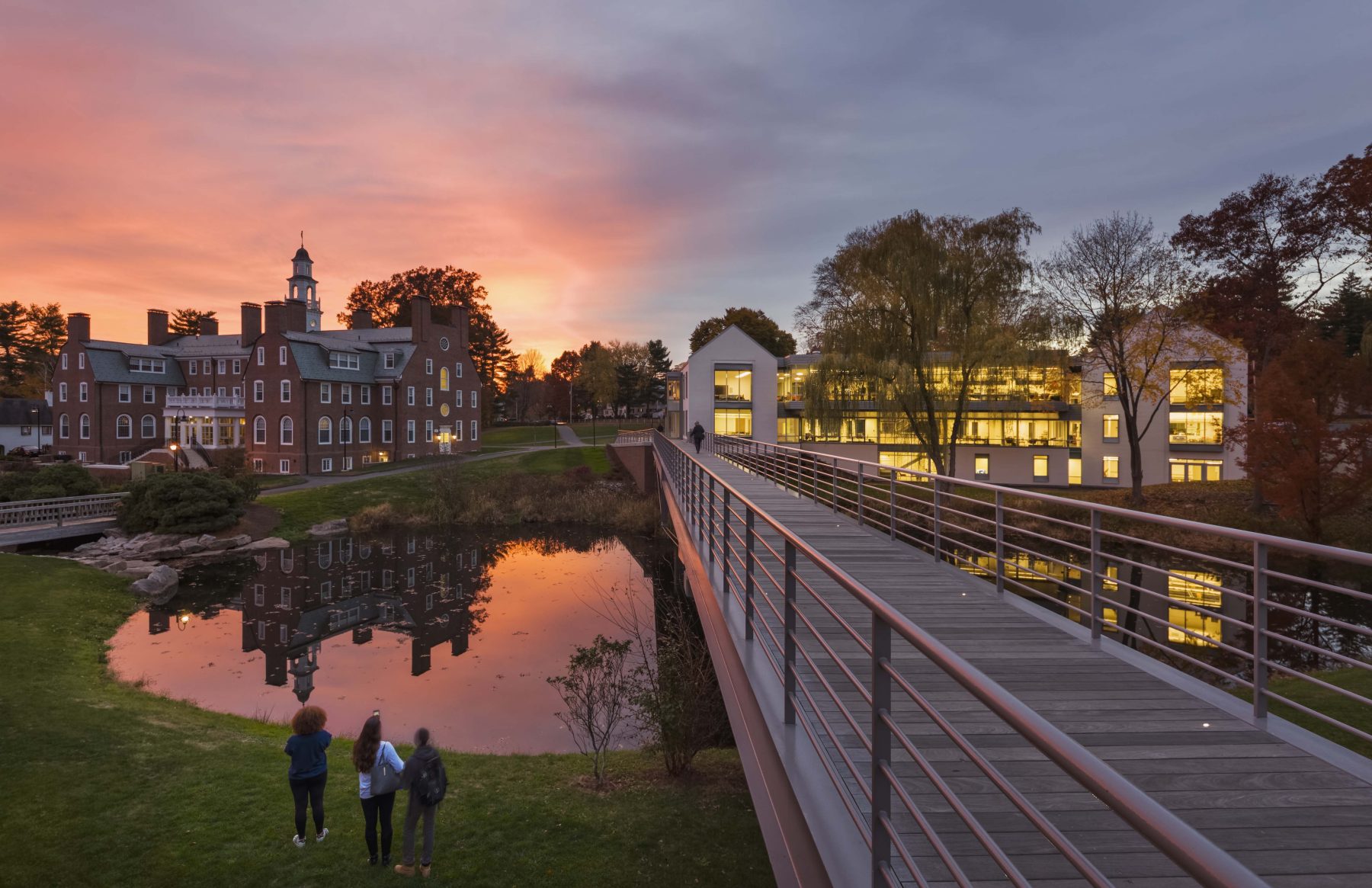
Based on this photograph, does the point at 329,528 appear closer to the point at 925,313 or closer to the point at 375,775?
the point at 925,313

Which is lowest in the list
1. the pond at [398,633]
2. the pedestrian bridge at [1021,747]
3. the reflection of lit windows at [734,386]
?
the pond at [398,633]

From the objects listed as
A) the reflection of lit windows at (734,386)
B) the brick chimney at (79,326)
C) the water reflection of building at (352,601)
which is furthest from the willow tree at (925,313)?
the brick chimney at (79,326)

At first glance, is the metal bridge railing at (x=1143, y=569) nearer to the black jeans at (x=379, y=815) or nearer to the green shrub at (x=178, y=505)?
the black jeans at (x=379, y=815)

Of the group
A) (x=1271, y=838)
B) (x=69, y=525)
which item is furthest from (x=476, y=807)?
(x=69, y=525)

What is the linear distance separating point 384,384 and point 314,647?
36281 millimetres

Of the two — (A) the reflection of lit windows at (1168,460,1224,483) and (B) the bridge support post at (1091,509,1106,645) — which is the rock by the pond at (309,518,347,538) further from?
(A) the reflection of lit windows at (1168,460,1224,483)

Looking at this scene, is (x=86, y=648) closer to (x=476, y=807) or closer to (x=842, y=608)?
(x=476, y=807)

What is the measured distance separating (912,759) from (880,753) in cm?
179

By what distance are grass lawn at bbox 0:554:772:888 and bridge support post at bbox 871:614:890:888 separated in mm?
6780

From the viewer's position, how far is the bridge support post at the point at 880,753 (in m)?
2.50

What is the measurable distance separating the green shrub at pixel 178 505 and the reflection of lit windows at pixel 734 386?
29.0m

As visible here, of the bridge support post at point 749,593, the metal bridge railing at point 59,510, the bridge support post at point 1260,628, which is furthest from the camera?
the metal bridge railing at point 59,510

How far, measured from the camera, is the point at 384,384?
52.0 metres

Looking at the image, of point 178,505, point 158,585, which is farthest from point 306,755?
point 178,505
